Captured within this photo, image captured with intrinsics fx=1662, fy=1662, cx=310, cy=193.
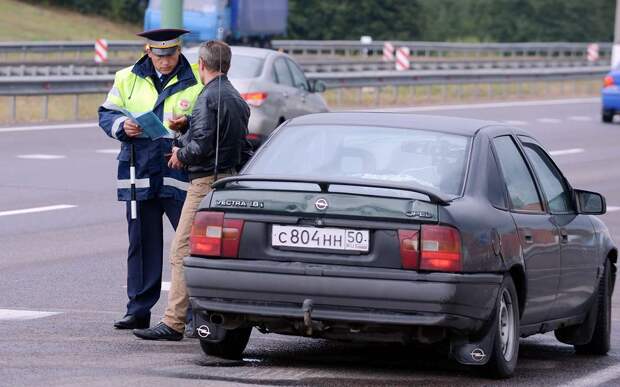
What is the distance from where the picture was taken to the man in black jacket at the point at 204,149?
880 centimetres

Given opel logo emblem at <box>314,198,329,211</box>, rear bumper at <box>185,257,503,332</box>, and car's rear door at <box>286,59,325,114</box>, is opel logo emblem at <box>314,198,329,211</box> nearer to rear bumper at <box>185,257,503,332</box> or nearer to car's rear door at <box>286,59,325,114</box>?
rear bumper at <box>185,257,503,332</box>

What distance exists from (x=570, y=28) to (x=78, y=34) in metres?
33.5

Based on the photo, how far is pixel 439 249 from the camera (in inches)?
292

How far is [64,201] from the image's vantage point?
1705 cm

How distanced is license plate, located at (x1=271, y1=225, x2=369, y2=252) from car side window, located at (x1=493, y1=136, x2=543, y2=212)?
3.40 feet

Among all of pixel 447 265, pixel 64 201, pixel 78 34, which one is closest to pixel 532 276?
pixel 447 265

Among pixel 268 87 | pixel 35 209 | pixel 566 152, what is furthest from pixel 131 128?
pixel 566 152

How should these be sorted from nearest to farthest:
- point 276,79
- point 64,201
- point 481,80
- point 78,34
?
point 64,201
point 276,79
point 481,80
point 78,34

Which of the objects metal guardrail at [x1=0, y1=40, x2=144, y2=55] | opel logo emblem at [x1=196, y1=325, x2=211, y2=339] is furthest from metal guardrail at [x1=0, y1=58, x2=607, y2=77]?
Result: opel logo emblem at [x1=196, y1=325, x2=211, y2=339]

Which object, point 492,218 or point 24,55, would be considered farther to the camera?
point 24,55

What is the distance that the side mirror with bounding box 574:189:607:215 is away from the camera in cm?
895

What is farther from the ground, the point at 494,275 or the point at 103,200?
the point at 494,275

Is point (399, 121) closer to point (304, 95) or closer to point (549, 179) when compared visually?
point (549, 179)

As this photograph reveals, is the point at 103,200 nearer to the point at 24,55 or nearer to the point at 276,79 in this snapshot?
the point at 276,79
